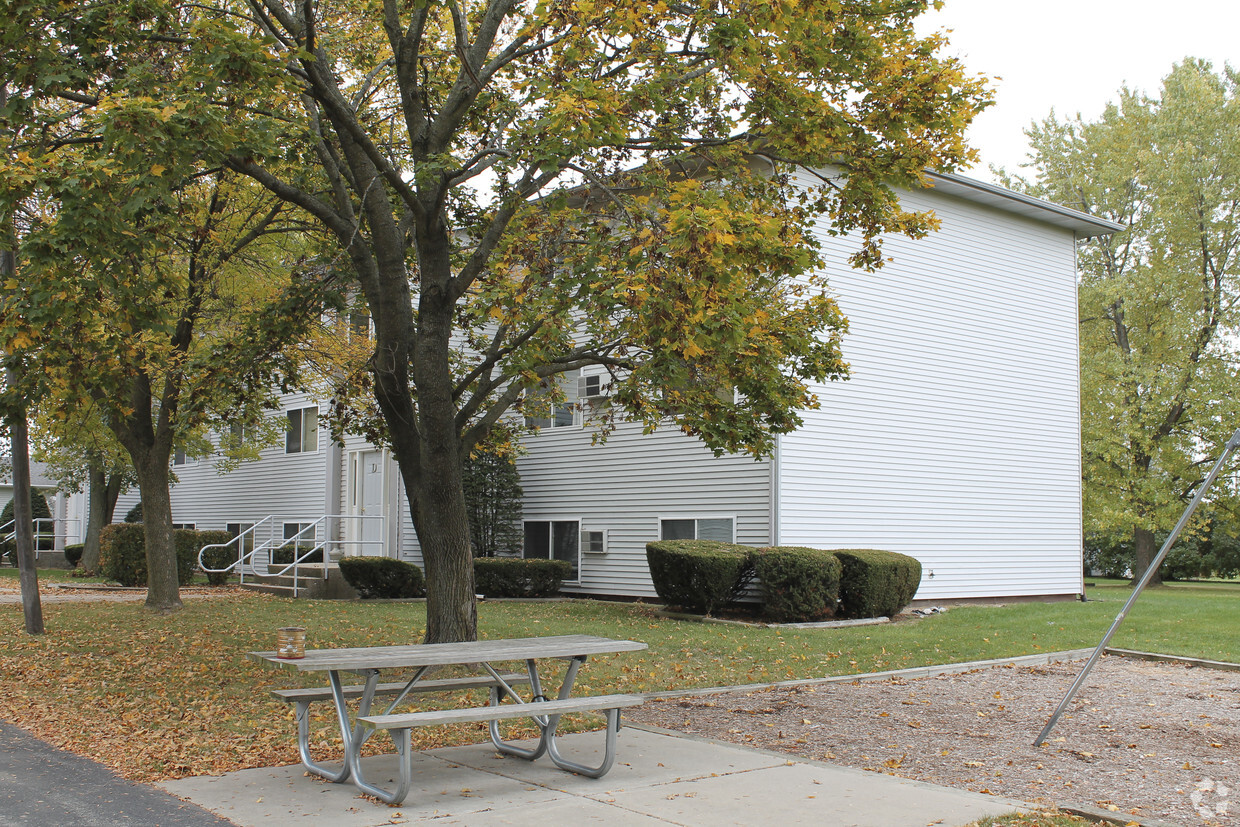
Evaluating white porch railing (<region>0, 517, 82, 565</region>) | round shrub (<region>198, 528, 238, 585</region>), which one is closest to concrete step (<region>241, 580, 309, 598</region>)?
round shrub (<region>198, 528, 238, 585</region>)

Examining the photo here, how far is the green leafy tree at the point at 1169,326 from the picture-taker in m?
28.9

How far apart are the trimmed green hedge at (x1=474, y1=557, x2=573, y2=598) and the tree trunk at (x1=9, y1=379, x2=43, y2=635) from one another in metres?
8.21

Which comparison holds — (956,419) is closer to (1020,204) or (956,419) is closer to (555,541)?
(1020,204)

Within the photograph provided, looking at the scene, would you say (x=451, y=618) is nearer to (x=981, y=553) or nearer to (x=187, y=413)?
(x=187, y=413)

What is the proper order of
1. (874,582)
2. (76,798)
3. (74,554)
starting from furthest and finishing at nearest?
(74,554) → (874,582) → (76,798)

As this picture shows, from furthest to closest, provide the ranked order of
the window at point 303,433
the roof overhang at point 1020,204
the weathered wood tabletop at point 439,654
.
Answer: the window at point 303,433
the roof overhang at point 1020,204
the weathered wood tabletop at point 439,654

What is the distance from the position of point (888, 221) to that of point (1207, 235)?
24.8m

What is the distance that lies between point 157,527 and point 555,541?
776 centimetres

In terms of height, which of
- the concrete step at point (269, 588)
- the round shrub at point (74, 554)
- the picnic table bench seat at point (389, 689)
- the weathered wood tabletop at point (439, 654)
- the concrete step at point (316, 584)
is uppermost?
the weathered wood tabletop at point (439, 654)

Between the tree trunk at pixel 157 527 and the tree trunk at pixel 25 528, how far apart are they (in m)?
3.19

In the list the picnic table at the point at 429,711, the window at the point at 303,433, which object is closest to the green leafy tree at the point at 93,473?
the window at the point at 303,433

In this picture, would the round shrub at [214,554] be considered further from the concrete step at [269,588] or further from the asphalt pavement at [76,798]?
the asphalt pavement at [76,798]

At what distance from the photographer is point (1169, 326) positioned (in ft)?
97.7

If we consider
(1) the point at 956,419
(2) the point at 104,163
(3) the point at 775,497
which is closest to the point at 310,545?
(3) the point at 775,497
